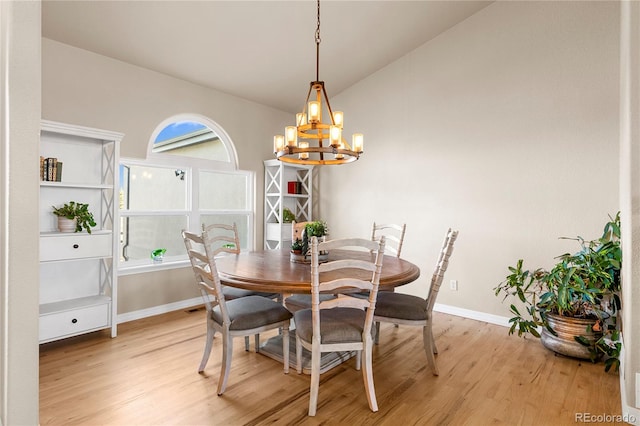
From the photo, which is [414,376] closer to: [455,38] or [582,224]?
[582,224]

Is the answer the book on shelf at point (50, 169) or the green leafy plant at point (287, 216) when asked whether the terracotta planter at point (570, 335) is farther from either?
the book on shelf at point (50, 169)

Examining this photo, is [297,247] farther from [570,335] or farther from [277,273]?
[570,335]

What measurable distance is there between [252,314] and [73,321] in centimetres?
176

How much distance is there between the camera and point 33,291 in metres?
1.15

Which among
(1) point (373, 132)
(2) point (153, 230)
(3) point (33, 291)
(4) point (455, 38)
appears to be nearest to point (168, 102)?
(2) point (153, 230)

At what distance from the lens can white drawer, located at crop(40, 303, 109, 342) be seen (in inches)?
108

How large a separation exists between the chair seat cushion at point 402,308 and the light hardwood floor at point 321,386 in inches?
17.8

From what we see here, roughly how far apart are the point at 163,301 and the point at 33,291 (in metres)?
2.92

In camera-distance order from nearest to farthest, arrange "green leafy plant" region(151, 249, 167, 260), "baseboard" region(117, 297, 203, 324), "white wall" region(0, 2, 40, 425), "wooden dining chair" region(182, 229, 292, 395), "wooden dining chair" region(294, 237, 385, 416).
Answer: "white wall" region(0, 2, 40, 425) < "wooden dining chair" region(294, 237, 385, 416) < "wooden dining chair" region(182, 229, 292, 395) < "baseboard" region(117, 297, 203, 324) < "green leafy plant" region(151, 249, 167, 260)

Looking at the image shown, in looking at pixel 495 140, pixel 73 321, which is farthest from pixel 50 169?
pixel 495 140

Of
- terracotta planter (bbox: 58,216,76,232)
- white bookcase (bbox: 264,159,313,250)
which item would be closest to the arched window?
white bookcase (bbox: 264,159,313,250)

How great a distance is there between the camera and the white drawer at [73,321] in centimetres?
273

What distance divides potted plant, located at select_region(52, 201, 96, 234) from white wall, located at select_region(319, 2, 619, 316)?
124 inches
